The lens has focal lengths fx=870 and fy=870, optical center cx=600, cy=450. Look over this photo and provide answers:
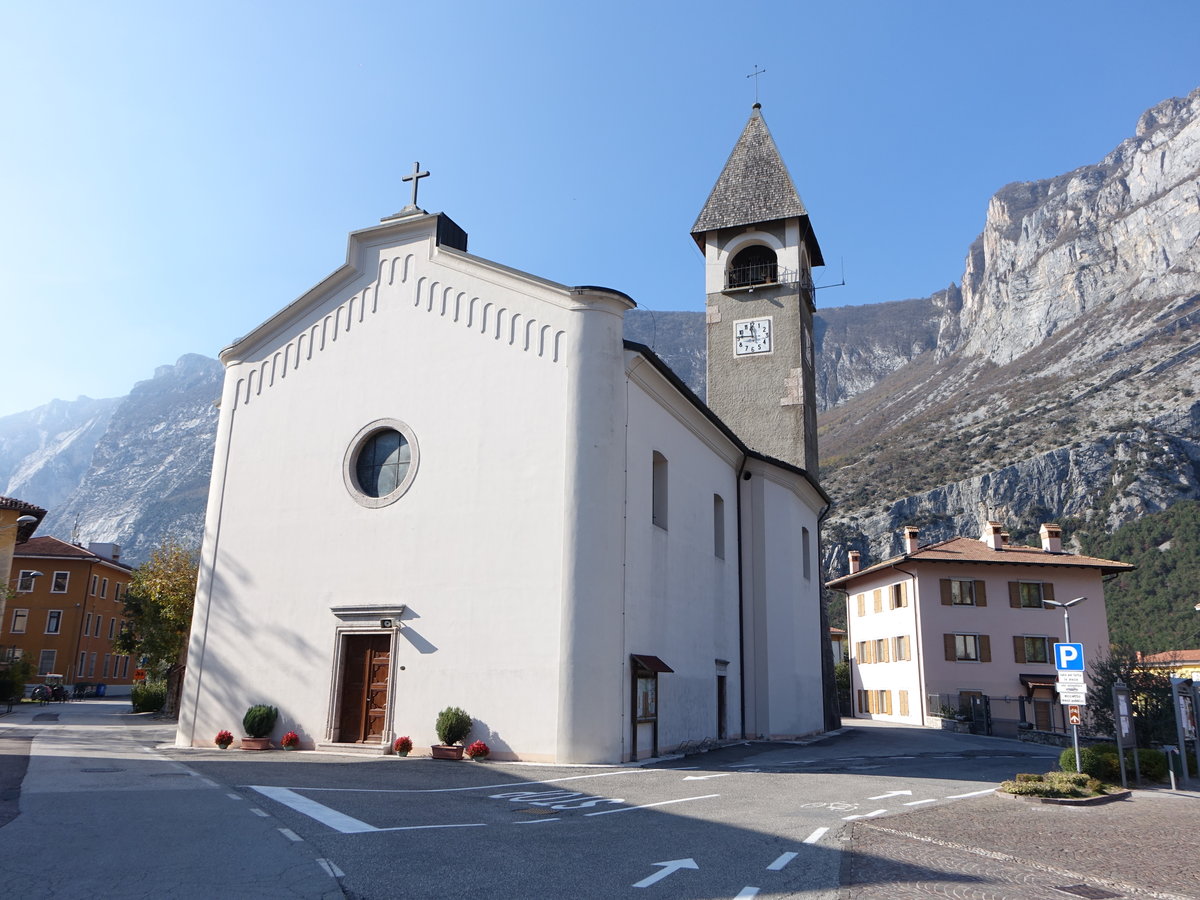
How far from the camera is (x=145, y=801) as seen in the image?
31.6 feet

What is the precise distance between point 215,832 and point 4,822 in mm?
2104

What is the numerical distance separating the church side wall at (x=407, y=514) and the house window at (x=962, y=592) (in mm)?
32360

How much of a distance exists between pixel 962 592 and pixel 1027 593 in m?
3.20


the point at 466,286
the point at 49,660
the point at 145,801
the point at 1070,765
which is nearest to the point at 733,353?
the point at 466,286

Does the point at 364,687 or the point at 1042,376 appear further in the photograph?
the point at 1042,376

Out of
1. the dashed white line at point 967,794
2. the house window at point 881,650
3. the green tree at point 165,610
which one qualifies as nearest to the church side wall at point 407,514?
the dashed white line at point 967,794

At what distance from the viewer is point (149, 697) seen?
117 ft

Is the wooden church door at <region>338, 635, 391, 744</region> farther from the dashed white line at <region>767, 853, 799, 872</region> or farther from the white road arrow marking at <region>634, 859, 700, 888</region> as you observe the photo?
the dashed white line at <region>767, 853, 799, 872</region>

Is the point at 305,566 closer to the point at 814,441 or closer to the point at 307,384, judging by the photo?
the point at 307,384

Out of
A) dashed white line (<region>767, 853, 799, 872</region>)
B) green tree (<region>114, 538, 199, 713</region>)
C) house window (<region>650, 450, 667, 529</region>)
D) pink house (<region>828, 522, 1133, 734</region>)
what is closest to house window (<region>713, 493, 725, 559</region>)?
house window (<region>650, 450, 667, 529</region>)

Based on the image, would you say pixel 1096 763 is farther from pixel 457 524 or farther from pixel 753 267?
pixel 753 267

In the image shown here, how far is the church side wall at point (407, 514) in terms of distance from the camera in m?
16.0

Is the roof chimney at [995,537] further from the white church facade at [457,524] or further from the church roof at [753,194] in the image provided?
the white church facade at [457,524]

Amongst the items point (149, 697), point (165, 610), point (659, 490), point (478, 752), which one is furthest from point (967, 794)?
point (149, 697)
